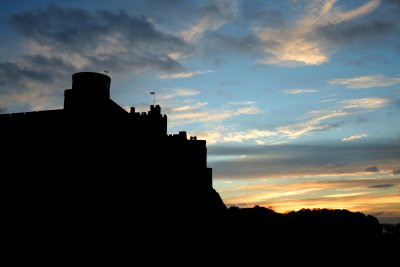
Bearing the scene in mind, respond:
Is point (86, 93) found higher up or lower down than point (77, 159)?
higher up

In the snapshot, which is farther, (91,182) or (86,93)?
(86,93)

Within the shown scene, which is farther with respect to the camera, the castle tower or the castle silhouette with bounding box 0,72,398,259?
the castle tower

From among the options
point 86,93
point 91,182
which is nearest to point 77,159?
point 91,182

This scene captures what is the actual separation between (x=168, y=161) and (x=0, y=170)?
17943mm

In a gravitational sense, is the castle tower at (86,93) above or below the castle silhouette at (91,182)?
above

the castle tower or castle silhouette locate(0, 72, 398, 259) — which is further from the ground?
the castle tower

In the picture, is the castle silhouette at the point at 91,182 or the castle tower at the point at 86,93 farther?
the castle tower at the point at 86,93

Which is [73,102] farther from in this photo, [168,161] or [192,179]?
[192,179]

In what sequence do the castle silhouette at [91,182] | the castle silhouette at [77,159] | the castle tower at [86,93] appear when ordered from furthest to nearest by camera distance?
the castle tower at [86,93] < the castle silhouette at [77,159] < the castle silhouette at [91,182]

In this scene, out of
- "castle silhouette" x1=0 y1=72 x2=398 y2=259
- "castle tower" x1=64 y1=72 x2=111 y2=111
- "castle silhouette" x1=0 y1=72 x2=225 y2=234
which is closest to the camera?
"castle silhouette" x1=0 y1=72 x2=398 y2=259

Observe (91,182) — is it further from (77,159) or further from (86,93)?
(86,93)

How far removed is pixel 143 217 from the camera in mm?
31234

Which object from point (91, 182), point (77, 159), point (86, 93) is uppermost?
point (86, 93)

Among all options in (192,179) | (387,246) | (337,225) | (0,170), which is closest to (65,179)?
(0,170)
